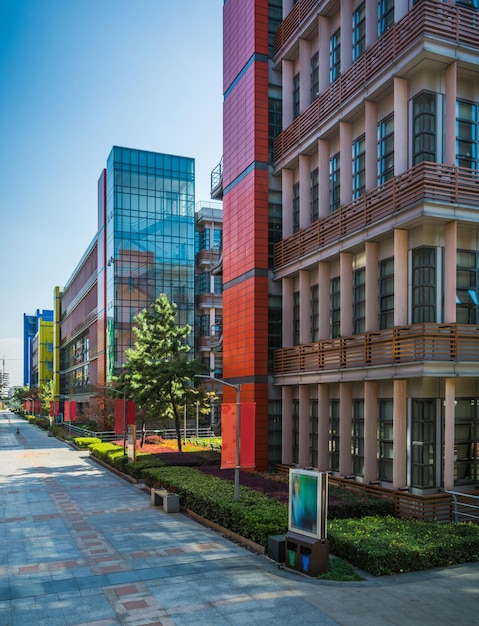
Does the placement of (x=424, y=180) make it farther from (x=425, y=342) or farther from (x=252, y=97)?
(x=252, y=97)

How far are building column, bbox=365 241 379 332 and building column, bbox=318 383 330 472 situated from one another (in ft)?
15.0

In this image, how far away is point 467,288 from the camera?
20672 mm

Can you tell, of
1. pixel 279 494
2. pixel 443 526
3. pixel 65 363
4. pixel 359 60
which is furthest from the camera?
pixel 65 363

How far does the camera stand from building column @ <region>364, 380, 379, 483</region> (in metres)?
22.1

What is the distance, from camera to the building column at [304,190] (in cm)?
2872

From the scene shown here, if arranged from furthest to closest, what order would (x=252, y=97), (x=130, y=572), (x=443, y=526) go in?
(x=252, y=97), (x=443, y=526), (x=130, y=572)

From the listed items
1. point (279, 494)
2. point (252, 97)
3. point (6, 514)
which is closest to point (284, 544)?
point (279, 494)

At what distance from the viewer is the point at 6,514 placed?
22641 millimetres

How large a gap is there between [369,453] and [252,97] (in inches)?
748

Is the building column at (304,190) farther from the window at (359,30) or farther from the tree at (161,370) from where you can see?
the tree at (161,370)

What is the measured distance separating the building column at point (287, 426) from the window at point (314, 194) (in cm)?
841

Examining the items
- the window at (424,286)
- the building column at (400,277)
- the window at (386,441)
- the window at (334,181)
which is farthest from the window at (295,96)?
the window at (386,441)

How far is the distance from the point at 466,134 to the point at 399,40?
3965mm

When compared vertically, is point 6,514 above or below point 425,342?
below
